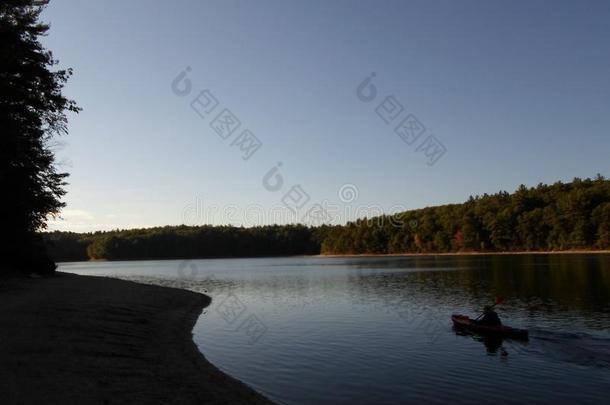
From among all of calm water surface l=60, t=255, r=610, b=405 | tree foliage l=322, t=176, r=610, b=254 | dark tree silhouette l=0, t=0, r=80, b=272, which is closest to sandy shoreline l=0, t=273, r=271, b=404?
calm water surface l=60, t=255, r=610, b=405

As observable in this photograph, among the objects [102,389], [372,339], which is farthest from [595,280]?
[102,389]

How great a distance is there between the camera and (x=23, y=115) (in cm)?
4106

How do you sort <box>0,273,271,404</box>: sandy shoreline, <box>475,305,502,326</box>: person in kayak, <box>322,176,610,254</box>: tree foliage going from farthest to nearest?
<box>322,176,610,254</box>: tree foliage
<box>475,305,502,326</box>: person in kayak
<box>0,273,271,404</box>: sandy shoreline

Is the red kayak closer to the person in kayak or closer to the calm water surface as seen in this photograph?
the person in kayak

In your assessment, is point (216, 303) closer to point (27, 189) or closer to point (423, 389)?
point (27, 189)

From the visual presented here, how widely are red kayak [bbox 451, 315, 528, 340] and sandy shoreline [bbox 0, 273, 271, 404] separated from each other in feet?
56.4

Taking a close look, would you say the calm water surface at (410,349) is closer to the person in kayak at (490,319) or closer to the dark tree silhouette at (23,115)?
the person in kayak at (490,319)

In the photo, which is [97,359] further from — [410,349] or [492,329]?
[492,329]

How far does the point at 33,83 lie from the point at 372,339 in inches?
1317

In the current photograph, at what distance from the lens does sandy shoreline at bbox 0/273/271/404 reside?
14531mm

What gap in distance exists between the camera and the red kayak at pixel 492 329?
29.2 metres

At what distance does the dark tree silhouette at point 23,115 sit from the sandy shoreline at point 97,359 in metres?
11.6

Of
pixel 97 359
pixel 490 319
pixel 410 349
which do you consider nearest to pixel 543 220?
pixel 490 319

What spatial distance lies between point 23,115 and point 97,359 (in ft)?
99.1
